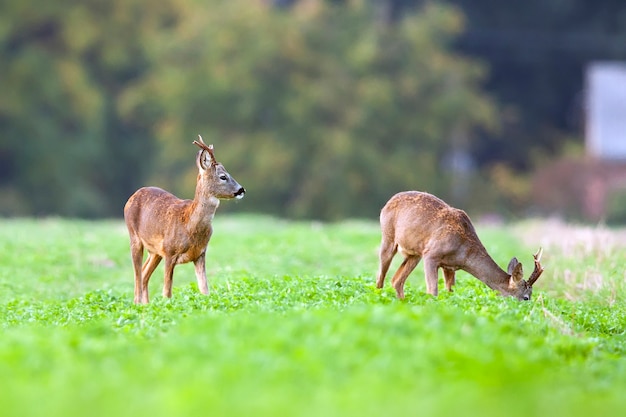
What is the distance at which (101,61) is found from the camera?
48.5 metres

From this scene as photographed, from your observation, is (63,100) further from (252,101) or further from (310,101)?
(310,101)

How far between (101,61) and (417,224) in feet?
119

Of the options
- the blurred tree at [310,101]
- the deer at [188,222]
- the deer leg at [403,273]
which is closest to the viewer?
the deer leg at [403,273]

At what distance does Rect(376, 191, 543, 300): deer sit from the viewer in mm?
13734

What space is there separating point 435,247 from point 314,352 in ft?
16.2

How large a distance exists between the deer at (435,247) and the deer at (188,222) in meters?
1.71

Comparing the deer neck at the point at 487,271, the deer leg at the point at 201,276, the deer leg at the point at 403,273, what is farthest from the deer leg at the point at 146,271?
the deer neck at the point at 487,271

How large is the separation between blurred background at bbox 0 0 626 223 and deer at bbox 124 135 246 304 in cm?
2891

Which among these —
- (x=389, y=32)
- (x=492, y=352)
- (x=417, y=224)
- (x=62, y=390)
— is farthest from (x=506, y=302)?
(x=389, y=32)

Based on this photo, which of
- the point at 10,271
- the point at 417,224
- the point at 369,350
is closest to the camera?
the point at 369,350

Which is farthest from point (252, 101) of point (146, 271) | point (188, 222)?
point (188, 222)

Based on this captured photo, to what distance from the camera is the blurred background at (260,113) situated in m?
44.2

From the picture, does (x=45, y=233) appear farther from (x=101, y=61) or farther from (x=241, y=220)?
(x=101, y=61)

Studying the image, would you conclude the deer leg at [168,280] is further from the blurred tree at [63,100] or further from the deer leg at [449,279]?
the blurred tree at [63,100]
